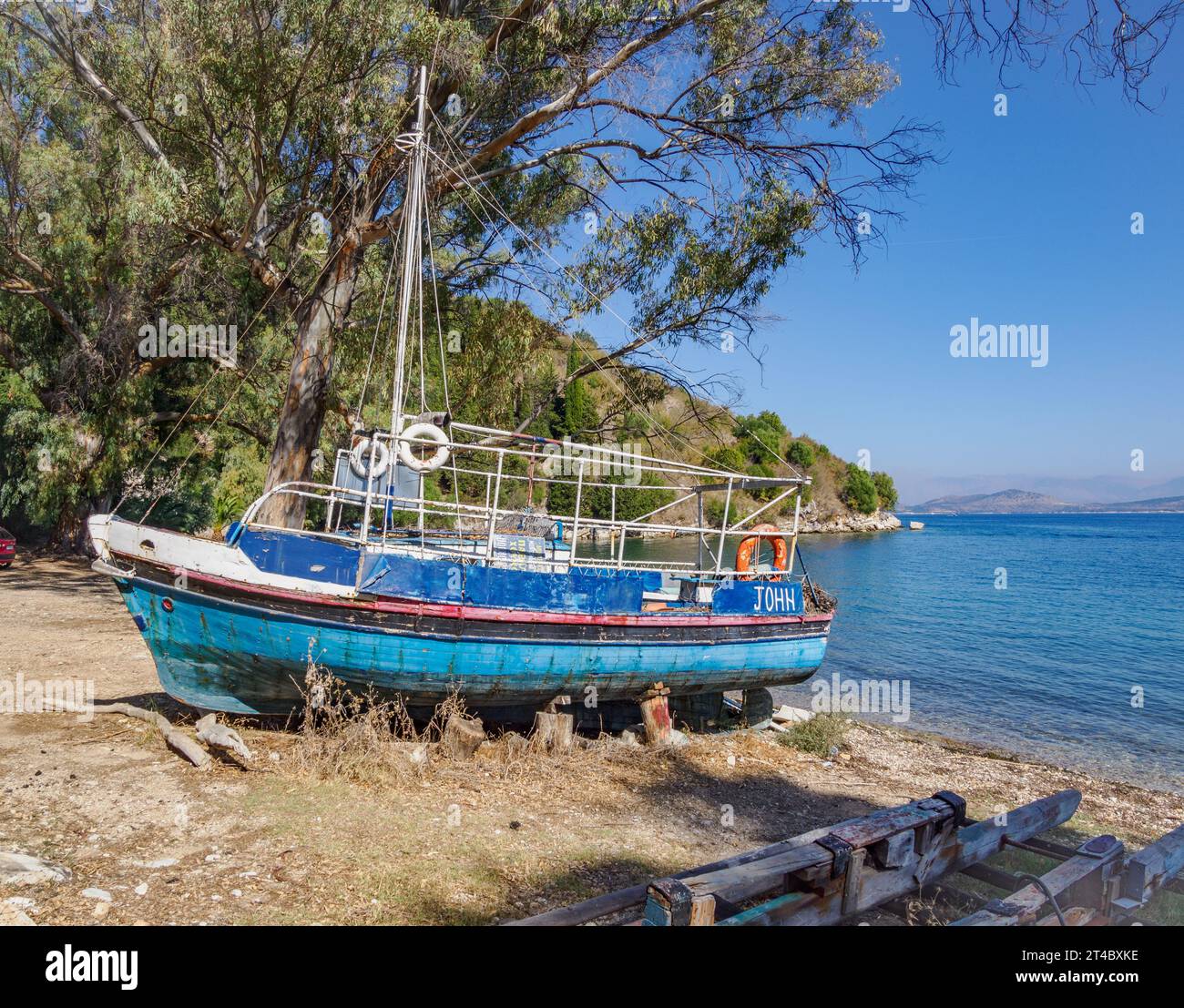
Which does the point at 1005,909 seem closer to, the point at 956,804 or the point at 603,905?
the point at 956,804

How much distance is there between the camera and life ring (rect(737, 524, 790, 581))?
39.3ft

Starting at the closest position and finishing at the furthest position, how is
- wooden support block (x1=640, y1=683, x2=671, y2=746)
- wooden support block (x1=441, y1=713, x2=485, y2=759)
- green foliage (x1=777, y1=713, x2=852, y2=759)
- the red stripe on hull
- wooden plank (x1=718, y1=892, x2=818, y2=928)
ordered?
wooden plank (x1=718, y1=892, x2=818, y2=928) → the red stripe on hull → wooden support block (x1=441, y1=713, x2=485, y2=759) → wooden support block (x1=640, y1=683, x2=671, y2=746) → green foliage (x1=777, y1=713, x2=852, y2=759)

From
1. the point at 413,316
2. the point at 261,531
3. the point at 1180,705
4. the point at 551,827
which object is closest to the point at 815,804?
the point at 551,827

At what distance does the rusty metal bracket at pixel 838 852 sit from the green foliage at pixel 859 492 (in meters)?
102

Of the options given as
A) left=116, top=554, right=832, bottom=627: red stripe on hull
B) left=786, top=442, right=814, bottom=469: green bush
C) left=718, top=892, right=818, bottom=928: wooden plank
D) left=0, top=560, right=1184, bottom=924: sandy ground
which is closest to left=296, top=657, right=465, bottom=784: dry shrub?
left=0, top=560, right=1184, bottom=924: sandy ground

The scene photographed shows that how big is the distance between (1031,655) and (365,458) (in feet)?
69.3

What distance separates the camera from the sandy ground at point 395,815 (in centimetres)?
553

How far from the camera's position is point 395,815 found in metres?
7.10

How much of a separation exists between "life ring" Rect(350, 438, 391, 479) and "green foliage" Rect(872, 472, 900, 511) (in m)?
103

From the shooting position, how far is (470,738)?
29.2 ft

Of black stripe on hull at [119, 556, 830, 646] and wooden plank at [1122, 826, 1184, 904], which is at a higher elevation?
black stripe on hull at [119, 556, 830, 646]

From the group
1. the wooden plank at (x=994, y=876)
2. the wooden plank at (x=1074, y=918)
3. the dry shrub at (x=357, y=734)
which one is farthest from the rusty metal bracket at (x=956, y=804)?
the dry shrub at (x=357, y=734)

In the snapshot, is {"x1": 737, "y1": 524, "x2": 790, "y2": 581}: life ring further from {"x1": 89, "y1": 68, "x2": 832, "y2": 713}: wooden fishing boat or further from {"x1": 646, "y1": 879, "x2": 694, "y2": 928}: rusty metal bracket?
{"x1": 646, "y1": 879, "x2": 694, "y2": 928}: rusty metal bracket
